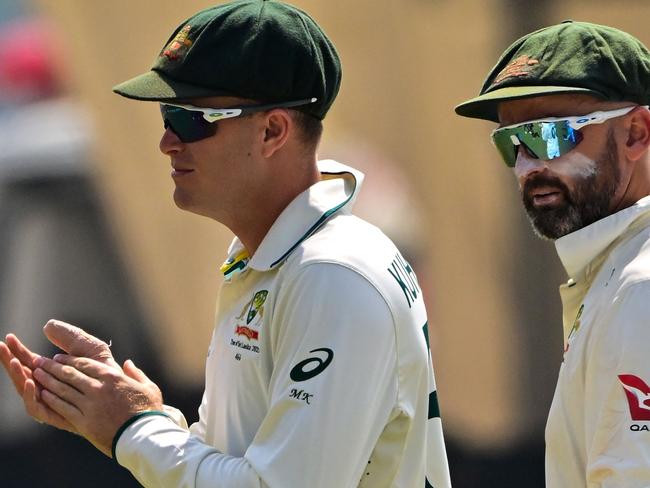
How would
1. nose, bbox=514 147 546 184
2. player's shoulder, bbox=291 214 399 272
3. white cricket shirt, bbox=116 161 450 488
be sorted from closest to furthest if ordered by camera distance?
1. white cricket shirt, bbox=116 161 450 488
2. player's shoulder, bbox=291 214 399 272
3. nose, bbox=514 147 546 184

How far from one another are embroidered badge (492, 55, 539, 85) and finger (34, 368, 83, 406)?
3.51ft

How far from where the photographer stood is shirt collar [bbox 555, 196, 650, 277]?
2328 mm

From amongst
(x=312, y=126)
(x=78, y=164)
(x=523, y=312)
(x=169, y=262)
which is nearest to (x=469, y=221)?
(x=523, y=312)

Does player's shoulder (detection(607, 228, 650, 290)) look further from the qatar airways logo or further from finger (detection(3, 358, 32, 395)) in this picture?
finger (detection(3, 358, 32, 395))

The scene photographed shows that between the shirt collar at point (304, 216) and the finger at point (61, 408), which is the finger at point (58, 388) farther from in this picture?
the shirt collar at point (304, 216)

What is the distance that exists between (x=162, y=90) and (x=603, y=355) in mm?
965

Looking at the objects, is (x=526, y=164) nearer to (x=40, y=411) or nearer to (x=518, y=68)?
(x=518, y=68)

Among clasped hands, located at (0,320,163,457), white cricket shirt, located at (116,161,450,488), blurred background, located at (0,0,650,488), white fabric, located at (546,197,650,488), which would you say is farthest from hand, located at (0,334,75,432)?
blurred background, located at (0,0,650,488)

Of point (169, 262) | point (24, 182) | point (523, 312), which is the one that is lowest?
point (523, 312)

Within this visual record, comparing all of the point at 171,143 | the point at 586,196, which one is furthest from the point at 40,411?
the point at 586,196

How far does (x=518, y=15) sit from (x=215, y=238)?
5.38ft

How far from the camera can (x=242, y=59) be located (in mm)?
2221

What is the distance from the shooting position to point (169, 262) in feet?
16.4

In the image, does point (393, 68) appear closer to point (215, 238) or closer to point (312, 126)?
point (215, 238)
